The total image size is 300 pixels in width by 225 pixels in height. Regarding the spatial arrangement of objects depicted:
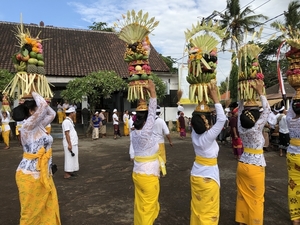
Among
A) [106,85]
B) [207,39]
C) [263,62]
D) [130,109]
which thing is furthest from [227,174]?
[263,62]

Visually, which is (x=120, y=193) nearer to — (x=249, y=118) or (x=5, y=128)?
(x=249, y=118)

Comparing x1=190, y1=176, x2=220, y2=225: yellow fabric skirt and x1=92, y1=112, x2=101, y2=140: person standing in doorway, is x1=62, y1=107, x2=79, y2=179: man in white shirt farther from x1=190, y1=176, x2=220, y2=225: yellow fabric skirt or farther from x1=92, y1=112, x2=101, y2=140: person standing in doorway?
x1=92, y1=112, x2=101, y2=140: person standing in doorway

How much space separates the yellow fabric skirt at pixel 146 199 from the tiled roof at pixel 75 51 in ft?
50.9

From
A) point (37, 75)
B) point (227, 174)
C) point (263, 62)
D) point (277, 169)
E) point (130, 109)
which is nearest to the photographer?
point (37, 75)

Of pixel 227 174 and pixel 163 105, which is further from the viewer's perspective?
pixel 163 105

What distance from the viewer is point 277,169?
24.4 ft

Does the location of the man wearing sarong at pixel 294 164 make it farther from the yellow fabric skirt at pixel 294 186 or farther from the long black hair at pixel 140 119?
the long black hair at pixel 140 119

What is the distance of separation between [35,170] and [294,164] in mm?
3733

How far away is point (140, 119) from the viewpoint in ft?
11.5

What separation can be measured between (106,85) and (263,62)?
56.9 feet

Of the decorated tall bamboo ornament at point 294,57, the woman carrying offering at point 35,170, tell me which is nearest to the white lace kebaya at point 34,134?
the woman carrying offering at point 35,170

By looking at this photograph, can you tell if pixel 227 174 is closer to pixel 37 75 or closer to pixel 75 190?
pixel 75 190

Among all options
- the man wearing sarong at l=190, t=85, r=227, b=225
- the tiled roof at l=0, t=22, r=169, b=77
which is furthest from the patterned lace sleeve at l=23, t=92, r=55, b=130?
the tiled roof at l=0, t=22, r=169, b=77

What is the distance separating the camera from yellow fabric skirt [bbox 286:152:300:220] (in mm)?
3857
